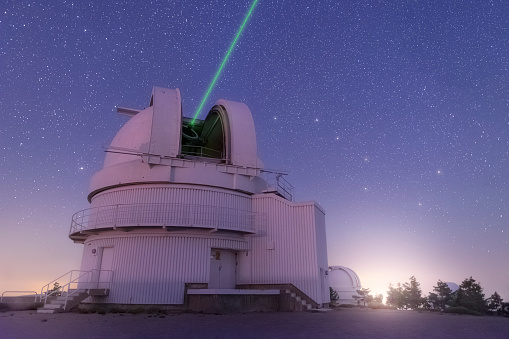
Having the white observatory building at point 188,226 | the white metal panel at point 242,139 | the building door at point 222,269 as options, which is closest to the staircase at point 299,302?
the white observatory building at point 188,226

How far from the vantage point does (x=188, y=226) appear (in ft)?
53.4

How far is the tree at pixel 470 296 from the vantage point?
3391cm

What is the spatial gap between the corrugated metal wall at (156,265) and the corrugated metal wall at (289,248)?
261 centimetres

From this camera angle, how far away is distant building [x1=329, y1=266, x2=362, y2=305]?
31375mm

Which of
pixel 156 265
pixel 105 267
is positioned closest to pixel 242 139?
pixel 156 265

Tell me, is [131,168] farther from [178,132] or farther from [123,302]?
[123,302]

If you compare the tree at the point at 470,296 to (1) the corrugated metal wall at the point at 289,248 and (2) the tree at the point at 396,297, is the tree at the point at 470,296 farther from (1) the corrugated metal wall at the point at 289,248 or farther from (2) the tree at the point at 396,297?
(1) the corrugated metal wall at the point at 289,248

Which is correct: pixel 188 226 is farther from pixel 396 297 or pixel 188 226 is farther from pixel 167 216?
pixel 396 297

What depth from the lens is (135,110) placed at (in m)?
24.2

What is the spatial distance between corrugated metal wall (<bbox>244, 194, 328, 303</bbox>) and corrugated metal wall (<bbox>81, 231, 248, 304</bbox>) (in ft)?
8.58

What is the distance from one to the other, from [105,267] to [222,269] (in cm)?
585

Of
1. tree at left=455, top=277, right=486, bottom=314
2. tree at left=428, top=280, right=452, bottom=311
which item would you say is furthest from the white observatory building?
tree at left=428, top=280, right=452, bottom=311

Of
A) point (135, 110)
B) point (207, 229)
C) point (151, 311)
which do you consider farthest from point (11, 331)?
point (135, 110)

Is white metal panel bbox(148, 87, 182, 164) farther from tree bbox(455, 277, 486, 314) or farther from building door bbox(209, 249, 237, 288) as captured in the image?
tree bbox(455, 277, 486, 314)
